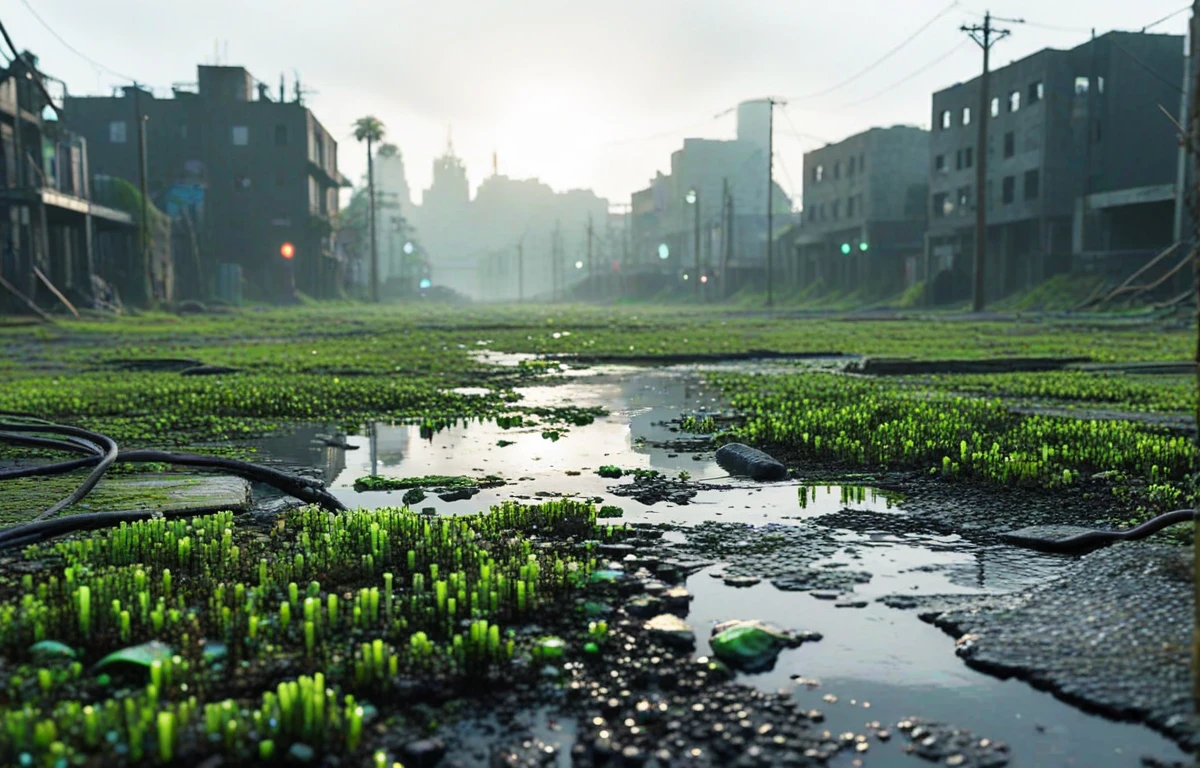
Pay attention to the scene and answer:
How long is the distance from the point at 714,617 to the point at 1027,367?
12.9 metres

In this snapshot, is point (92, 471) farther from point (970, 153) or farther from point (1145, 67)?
point (970, 153)

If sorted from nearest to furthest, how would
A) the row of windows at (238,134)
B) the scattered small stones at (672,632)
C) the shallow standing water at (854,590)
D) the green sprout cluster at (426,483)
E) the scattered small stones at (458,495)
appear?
the shallow standing water at (854,590)
the scattered small stones at (672,632)
the scattered small stones at (458,495)
the green sprout cluster at (426,483)
the row of windows at (238,134)

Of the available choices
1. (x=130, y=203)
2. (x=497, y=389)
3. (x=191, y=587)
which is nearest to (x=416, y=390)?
(x=497, y=389)

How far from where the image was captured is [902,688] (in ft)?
10.4

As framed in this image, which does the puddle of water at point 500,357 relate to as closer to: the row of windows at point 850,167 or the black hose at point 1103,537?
the black hose at point 1103,537

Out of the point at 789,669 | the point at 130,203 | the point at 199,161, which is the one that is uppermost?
the point at 199,161

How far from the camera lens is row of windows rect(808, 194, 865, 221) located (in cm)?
7212

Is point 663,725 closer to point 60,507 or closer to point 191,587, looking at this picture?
point 191,587

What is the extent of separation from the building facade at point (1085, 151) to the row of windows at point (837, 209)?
16858 millimetres

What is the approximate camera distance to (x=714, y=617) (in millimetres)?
3828

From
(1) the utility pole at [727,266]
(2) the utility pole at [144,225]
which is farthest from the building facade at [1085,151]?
(2) the utility pole at [144,225]

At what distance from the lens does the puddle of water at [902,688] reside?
275cm

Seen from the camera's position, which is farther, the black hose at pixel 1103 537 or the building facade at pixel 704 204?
the building facade at pixel 704 204

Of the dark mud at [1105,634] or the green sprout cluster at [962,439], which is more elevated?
the green sprout cluster at [962,439]
